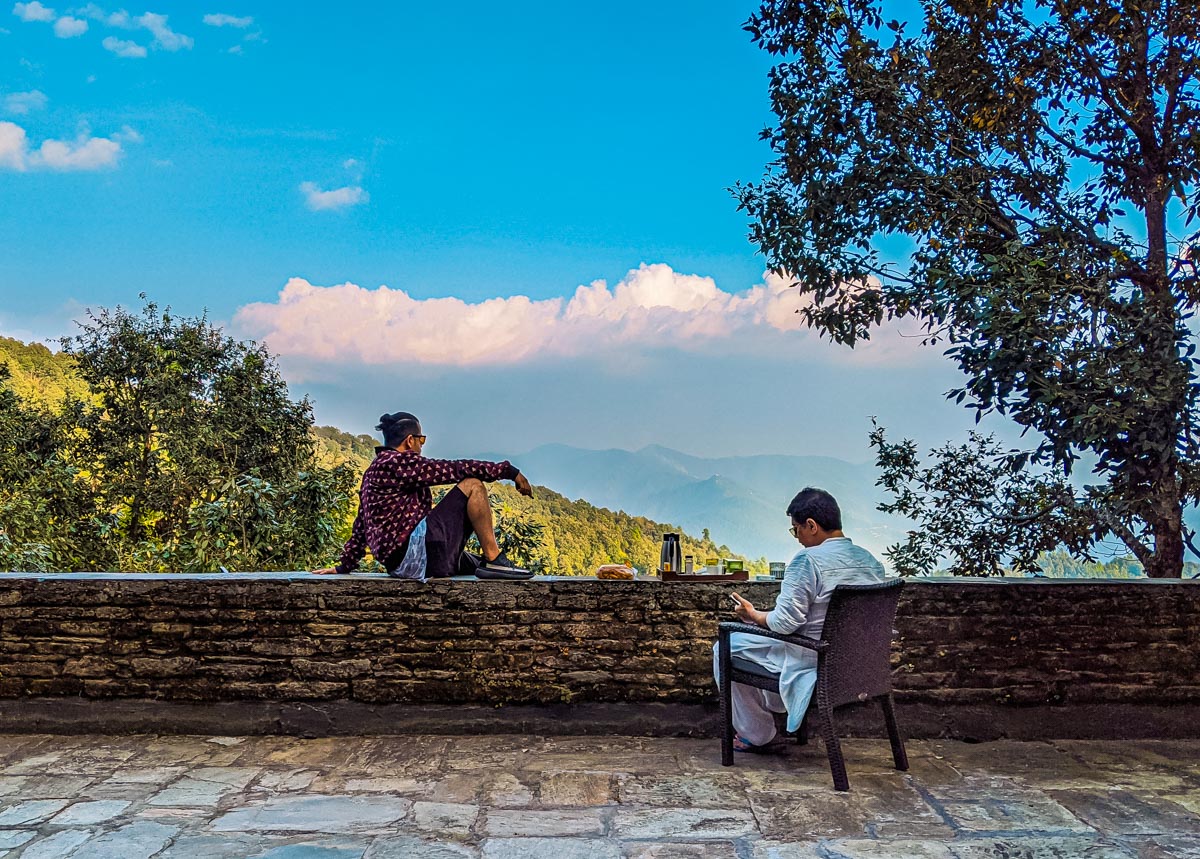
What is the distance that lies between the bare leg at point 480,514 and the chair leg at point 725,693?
1.19 m

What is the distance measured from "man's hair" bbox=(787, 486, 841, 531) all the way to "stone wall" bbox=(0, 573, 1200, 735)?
2.23 feet

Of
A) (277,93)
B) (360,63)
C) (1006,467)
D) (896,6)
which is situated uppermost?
(277,93)

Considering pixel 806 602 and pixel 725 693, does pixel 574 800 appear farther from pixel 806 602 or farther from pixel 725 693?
pixel 806 602

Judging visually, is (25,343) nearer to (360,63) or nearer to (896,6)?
(360,63)

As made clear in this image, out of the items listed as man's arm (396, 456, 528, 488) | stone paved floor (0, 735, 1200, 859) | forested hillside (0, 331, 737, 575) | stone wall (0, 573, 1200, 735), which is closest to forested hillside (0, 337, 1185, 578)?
forested hillside (0, 331, 737, 575)

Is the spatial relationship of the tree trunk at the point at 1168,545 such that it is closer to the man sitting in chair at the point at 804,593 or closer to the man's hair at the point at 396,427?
the man sitting in chair at the point at 804,593

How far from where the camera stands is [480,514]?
4438 millimetres

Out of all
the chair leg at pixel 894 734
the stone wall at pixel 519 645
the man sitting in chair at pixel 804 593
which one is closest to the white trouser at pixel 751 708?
the man sitting in chair at pixel 804 593

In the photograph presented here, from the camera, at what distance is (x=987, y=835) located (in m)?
3.06

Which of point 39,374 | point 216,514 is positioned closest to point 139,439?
point 216,514

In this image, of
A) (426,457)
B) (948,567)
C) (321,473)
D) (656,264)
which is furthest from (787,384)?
(426,457)

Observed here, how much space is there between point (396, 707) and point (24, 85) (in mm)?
25979

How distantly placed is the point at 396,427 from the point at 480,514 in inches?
22.6

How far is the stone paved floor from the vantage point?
294cm
